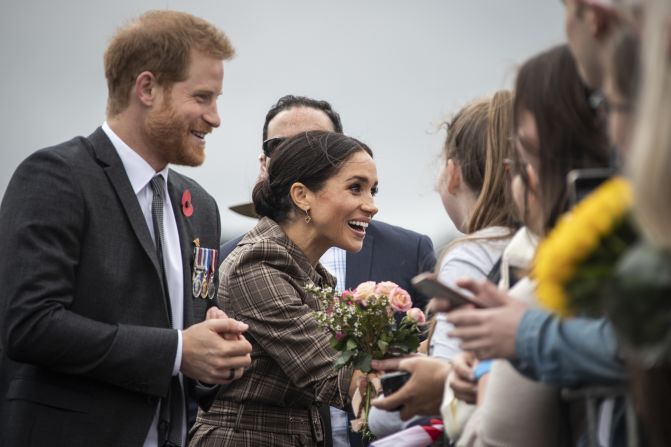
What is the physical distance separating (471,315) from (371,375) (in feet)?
6.53

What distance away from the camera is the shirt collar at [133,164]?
441cm

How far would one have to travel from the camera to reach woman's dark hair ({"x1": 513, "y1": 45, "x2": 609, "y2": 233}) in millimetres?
2791

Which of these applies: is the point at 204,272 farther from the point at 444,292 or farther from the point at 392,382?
the point at 444,292

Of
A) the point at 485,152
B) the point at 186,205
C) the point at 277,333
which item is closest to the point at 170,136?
the point at 186,205

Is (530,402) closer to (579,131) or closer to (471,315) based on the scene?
(471,315)

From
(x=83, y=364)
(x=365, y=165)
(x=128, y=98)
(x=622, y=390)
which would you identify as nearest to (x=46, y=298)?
(x=83, y=364)

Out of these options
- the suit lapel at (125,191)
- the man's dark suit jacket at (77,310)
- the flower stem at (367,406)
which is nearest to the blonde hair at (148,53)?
the suit lapel at (125,191)

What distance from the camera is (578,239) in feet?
6.78

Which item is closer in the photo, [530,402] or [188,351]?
[530,402]

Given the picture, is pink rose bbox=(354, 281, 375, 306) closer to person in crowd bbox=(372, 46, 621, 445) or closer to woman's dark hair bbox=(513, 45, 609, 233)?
person in crowd bbox=(372, 46, 621, 445)

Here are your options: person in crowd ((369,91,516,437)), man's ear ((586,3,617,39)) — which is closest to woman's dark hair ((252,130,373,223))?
person in crowd ((369,91,516,437))

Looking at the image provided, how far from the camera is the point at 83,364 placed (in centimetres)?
399

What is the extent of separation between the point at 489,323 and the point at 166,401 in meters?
2.23

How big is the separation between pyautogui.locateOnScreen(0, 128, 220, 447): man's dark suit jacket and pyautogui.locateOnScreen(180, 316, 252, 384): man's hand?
2.8 inches
